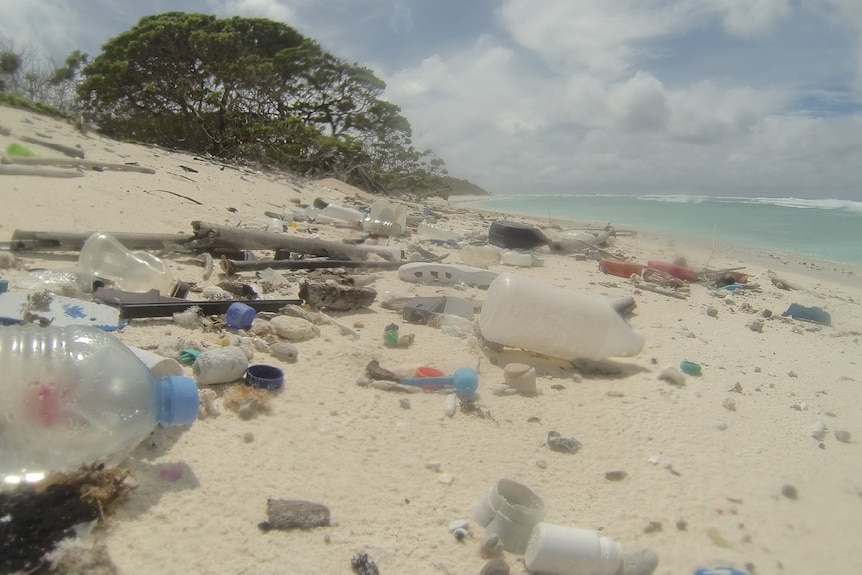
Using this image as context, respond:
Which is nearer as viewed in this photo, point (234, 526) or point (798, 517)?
point (234, 526)

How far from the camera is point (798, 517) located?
163 centimetres

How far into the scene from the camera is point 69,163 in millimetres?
6121

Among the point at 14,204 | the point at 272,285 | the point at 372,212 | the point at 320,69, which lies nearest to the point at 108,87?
the point at 320,69

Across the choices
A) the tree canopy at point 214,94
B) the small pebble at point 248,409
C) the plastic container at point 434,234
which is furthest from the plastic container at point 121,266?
the tree canopy at point 214,94

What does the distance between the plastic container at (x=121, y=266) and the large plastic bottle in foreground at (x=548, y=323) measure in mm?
1762

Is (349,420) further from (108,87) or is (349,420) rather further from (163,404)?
(108,87)

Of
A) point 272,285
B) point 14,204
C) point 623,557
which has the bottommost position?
point 623,557

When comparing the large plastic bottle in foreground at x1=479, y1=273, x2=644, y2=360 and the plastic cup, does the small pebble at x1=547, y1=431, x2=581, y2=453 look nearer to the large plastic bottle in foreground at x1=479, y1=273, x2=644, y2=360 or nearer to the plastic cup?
the large plastic bottle in foreground at x1=479, y1=273, x2=644, y2=360

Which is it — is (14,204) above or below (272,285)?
above

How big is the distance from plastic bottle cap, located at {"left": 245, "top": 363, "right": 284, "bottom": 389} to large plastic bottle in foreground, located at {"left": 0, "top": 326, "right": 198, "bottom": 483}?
0.47 metres

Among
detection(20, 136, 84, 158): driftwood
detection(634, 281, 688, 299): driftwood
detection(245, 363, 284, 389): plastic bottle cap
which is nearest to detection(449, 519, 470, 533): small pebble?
detection(245, 363, 284, 389): plastic bottle cap

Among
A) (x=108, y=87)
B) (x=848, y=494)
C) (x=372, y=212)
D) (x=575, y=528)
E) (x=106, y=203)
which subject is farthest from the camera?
(x=108, y=87)

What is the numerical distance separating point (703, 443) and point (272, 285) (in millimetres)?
2457

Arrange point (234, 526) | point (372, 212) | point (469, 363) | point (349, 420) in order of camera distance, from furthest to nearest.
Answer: point (372, 212), point (469, 363), point (349, 420), point (234, 526)
